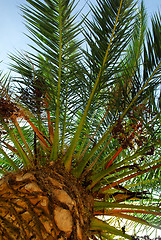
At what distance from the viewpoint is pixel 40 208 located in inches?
62.9

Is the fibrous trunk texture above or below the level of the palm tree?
below

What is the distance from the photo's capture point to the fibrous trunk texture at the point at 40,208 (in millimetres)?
1533

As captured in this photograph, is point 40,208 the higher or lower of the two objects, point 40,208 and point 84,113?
the lower

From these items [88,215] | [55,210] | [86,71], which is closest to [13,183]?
[55,210]

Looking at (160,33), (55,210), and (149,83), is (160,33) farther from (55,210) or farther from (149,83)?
(55,210)

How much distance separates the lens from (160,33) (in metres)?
2.16

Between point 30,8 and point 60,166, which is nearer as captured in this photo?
point 60,166

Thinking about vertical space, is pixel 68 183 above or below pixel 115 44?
below

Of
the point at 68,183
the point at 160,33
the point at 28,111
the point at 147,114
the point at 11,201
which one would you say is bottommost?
the point at 11,201

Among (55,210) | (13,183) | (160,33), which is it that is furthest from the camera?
(160,33)

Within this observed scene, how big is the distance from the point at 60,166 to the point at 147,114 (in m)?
0.81

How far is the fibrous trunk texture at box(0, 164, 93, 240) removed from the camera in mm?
1533

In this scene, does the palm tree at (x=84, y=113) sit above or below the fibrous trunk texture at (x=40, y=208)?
above

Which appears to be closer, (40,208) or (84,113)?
(40,208)
